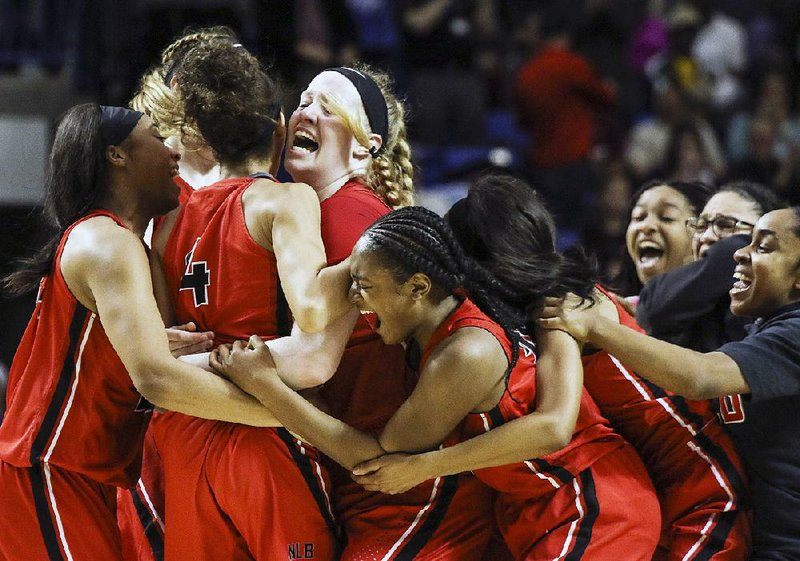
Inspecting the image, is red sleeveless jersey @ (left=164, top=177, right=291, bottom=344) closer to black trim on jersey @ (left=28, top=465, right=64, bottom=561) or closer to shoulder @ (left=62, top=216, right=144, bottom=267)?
shoulder @ (left=62, top=216, right=144, bottom=267)

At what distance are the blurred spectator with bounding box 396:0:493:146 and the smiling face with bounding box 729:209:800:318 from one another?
5.84m

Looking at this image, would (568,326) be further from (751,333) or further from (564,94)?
(564,94)

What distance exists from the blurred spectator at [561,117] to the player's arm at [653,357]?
599 centimetres

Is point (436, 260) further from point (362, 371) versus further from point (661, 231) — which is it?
point (661, 231)

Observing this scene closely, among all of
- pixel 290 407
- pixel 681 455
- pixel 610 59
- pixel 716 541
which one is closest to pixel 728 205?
pixel 681 455

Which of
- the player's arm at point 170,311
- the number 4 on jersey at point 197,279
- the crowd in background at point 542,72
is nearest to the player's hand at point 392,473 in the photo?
the player's arm at point 170,311

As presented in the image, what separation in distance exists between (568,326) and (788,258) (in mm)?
763

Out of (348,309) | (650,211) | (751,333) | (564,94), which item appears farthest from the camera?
(564,94)

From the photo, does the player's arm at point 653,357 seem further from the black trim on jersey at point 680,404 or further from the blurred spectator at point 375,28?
the blurred spectator at point 375,28

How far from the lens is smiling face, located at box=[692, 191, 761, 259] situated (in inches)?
165

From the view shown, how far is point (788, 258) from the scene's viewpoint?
11.7 feet

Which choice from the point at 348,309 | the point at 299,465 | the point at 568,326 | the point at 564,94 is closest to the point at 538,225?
the point at 568,326

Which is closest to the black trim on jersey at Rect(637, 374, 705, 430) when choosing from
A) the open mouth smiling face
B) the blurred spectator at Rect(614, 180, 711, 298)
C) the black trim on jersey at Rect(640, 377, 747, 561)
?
the black trim on jersey at Rect(640, 377, 747, 561)

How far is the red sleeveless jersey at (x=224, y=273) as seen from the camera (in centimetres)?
324
